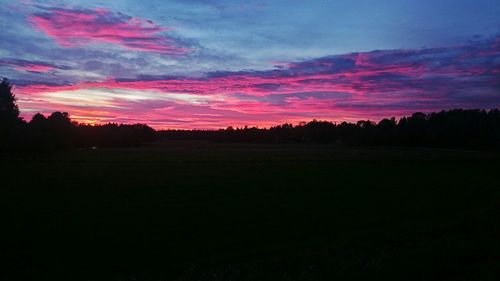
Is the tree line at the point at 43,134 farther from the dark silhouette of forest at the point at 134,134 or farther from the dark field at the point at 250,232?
the dark field at the point at 250,232

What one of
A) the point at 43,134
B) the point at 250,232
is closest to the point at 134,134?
the point at 43,134

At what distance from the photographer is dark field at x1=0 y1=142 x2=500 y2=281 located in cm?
1160

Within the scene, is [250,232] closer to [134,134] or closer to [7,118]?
[7,118]

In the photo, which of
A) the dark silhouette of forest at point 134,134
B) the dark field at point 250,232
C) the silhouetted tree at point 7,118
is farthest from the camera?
the dark silhouette of forest at point 134,134

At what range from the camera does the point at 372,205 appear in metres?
27.0

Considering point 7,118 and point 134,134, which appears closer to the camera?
point 7,118

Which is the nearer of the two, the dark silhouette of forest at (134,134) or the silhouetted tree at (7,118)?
the silhouetted tree at (7,118)

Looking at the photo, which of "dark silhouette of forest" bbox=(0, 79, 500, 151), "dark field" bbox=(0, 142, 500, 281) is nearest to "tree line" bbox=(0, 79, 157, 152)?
"dark silhouette of forest" bbox=(0, 79, 500, 151)

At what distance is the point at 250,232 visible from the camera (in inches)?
775

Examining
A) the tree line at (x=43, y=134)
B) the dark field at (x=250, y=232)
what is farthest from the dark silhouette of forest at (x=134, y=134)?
the dark field at (x=250, y=232)

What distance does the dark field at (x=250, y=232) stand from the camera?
11602 millimetres

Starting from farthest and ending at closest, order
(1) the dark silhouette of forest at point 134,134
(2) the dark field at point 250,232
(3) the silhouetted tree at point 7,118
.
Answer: (1) the dark silhouette of forest at point 134,134 → (3) the silhouetted tree at point 7,118 → (2) the dark field at point 250,232

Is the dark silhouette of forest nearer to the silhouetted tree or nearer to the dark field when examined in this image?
the silhouetted tree

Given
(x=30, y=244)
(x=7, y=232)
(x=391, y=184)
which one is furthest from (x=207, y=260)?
(x=391, y=184)
